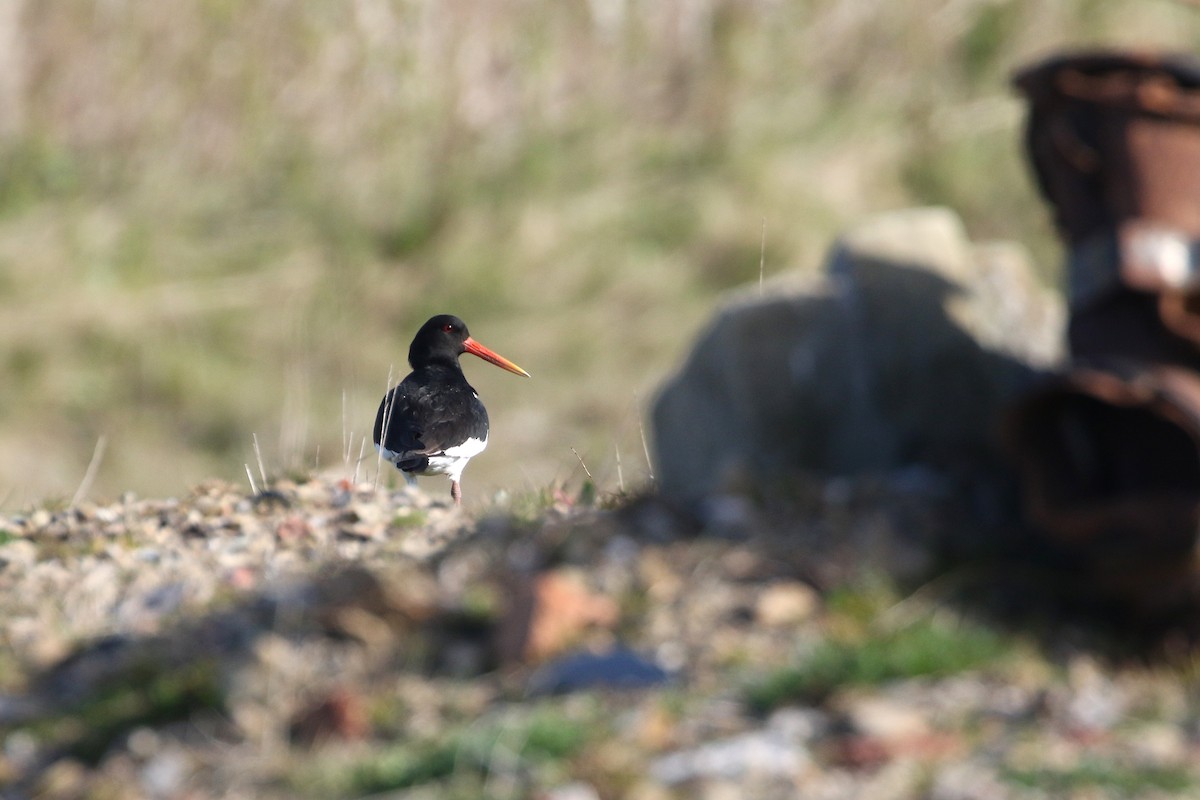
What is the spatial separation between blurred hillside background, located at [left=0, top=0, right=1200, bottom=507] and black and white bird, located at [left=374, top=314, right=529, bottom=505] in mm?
3914

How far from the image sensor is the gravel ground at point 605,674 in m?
2.67

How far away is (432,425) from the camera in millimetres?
5785

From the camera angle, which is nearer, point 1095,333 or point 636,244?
point 1095,333

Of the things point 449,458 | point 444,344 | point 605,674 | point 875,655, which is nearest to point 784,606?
point 875,655

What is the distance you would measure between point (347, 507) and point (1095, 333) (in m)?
2.14

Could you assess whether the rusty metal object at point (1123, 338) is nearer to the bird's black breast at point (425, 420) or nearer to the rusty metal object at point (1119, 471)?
the rusty metal object at point (1119, 471)

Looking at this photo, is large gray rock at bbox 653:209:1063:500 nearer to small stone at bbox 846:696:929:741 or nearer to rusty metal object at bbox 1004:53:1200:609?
rusty metal object at bbox 1004:53:1200:609

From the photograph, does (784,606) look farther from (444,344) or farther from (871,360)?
(444,344)

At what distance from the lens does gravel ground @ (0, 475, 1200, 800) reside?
2.67 m

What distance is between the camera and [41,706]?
10.8ft

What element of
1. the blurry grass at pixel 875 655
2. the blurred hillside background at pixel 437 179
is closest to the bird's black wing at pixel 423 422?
the blurry grass at pixel 875 655

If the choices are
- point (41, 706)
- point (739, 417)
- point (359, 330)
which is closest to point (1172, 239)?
point (739, 417)

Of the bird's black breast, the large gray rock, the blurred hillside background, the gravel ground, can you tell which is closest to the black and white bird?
the bird's black breast

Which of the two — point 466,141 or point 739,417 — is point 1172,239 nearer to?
point 739,417
